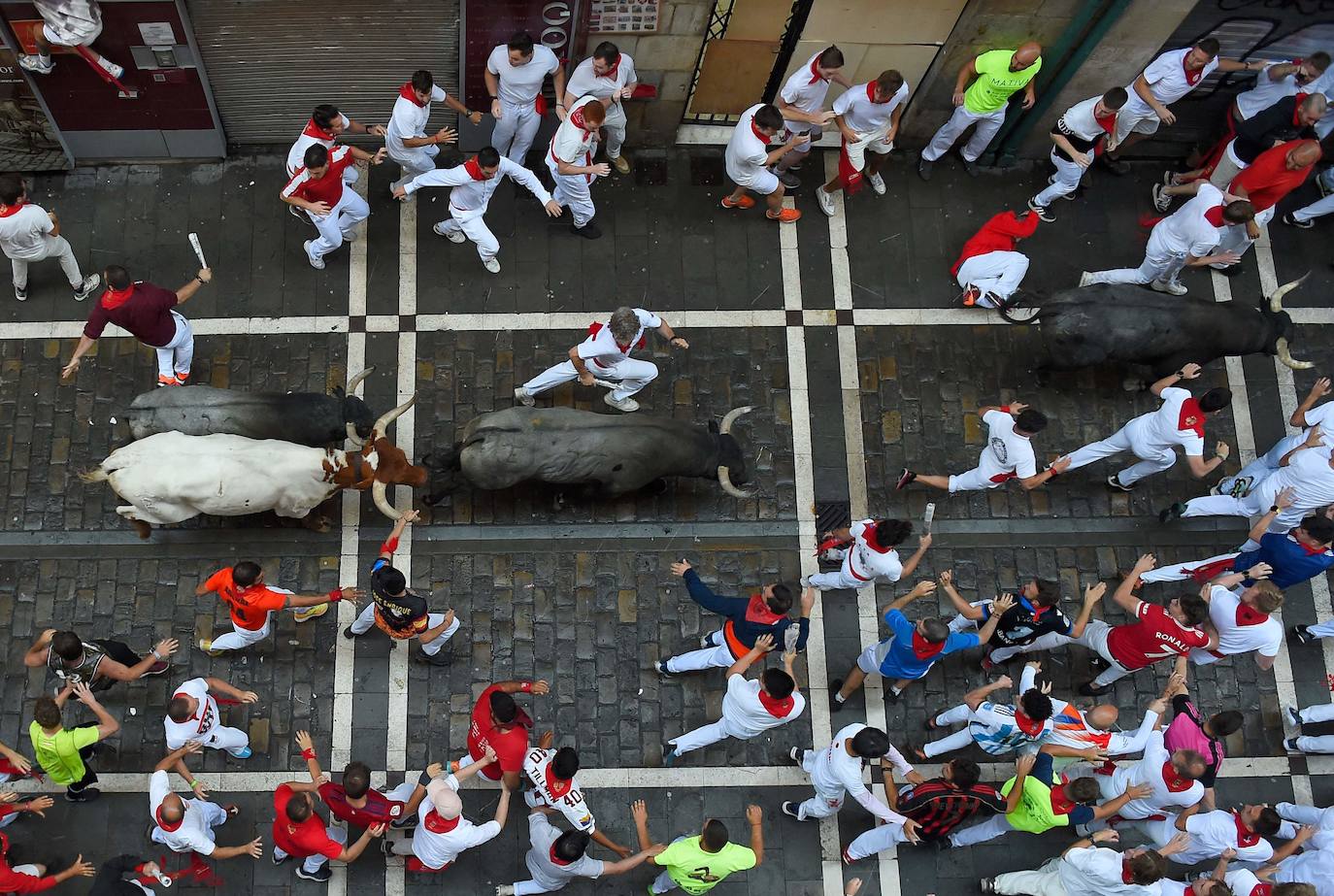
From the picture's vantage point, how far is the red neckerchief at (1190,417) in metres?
12.0

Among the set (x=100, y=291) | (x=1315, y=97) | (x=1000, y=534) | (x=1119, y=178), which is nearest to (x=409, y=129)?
(x=100, y=291)

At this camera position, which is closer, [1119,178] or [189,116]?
[189,116]

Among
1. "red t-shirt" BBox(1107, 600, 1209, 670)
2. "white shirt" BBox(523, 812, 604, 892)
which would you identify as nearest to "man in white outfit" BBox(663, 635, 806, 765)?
"white shirt" BBox(523, 812, 604, 892)

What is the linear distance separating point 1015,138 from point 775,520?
20.7ft

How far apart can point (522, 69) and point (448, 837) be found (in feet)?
27.7

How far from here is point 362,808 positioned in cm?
976

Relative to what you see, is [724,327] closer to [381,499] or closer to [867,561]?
[867,561]

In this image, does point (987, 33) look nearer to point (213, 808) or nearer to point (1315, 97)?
point (1315, 97)

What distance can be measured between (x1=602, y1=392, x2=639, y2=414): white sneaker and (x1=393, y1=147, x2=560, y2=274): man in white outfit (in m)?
2.29

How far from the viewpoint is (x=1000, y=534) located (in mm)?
13195

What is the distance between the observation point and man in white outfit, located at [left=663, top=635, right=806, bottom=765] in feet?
32.7

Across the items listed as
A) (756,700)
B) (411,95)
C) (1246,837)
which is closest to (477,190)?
(411,95)

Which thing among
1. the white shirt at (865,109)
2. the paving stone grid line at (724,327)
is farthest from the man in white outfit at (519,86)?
the white shirt at (865,109)

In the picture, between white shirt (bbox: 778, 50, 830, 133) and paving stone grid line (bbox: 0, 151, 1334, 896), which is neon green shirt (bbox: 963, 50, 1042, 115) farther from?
paving stone grid line (bbox: 0, 151, 1334, 896)
